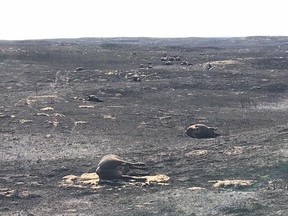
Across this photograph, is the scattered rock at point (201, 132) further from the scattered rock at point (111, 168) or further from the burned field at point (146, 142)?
the scattered rock at point (111, 168)

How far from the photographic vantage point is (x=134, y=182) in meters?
18.8

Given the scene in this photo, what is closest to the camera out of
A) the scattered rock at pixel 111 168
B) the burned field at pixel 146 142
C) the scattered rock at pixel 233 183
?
the burned field at pixel 146 142

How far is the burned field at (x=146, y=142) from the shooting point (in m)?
16.5

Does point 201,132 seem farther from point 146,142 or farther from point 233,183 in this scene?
point 233,183

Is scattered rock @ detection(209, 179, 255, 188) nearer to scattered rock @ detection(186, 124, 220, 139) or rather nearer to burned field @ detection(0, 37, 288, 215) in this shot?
burned field @ detection(0, 37, 288, 215)

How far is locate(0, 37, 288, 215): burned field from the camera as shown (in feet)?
54.2

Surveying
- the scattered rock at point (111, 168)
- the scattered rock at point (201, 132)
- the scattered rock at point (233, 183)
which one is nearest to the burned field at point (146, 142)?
the scattered rock at point (233, 183)

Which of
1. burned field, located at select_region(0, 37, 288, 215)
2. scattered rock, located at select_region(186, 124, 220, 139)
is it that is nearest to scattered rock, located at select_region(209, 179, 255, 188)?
burned field, located at select_region(0, 37, 288, 215)

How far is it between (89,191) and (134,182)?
6.38 ft

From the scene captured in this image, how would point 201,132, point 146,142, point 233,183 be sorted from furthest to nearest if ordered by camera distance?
point 201,132
point 146,142
point 233,183

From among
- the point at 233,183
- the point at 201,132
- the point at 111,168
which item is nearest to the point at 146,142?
the point at 201,132

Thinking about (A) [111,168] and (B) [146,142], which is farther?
(B) [146,142]

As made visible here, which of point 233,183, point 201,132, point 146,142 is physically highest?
point 201,132

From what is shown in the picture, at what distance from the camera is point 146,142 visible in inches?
994
